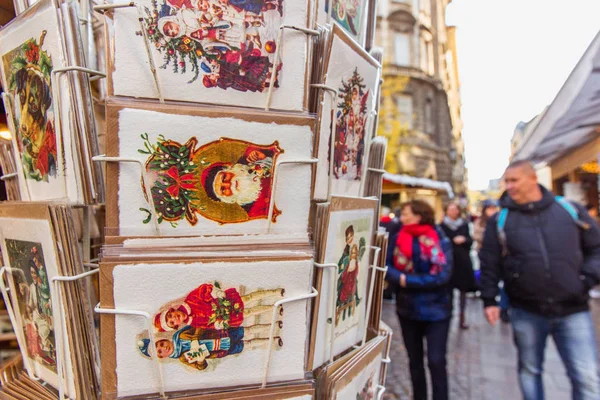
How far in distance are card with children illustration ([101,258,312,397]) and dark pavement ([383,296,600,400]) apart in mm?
2732

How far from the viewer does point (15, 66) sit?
104cm

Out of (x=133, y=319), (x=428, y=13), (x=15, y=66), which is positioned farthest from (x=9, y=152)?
(x=428, y=13)

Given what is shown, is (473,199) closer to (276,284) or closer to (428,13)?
(428,13)

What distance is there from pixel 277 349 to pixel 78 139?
2.05ft

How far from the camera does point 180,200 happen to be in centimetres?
91

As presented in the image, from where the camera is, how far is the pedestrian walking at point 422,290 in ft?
8.82

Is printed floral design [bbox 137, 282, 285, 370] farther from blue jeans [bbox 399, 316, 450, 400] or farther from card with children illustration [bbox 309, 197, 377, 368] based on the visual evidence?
blue jeans [bbox 399, 316, 450, 400]

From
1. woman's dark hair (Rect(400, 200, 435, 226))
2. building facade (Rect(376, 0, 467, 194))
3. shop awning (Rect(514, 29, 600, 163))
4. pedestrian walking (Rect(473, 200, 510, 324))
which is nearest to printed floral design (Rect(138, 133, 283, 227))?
woman's dark hair (Rect(400, 200, 435, 226))

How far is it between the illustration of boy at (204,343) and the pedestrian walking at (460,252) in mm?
4012

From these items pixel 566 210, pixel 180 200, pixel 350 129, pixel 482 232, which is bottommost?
pixel 482 232

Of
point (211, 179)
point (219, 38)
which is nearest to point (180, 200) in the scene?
point (211, 179)

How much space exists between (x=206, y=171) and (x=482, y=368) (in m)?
3.86

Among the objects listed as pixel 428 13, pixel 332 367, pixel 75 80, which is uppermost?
pixel 428 13

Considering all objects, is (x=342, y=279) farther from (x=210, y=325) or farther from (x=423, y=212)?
(x=423, y=212)
